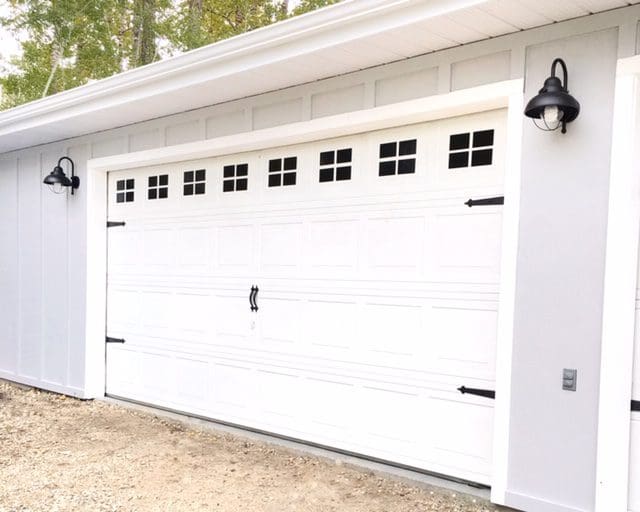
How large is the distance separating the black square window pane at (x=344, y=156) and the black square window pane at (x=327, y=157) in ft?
0.16

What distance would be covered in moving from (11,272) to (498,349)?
5.18 m

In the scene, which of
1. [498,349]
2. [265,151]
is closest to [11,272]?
[265,151]

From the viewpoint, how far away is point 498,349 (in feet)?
8.53

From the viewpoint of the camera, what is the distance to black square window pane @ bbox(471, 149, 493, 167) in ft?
9.10

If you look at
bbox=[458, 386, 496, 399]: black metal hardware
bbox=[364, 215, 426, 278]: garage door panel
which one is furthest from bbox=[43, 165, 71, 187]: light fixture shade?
bbox=[458, 386, 496, 399]: black metal hardware

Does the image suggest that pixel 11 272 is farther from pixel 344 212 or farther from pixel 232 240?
pixel 344 212

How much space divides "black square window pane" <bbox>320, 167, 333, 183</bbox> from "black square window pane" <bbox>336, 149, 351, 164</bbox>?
0.29 feet

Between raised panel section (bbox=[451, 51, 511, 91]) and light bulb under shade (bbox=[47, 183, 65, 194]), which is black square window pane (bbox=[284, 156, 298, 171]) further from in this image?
light bulb under shade (bbox=[47, 183, 65, 194])

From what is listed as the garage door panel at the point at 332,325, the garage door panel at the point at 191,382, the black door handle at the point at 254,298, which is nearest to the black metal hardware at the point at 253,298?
the black door handle at the point at 254,298

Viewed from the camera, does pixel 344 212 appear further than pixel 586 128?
Yes

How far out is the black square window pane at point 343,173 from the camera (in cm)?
332

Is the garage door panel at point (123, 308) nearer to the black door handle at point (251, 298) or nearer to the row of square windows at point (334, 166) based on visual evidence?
the row of square windows at point (334, 166)

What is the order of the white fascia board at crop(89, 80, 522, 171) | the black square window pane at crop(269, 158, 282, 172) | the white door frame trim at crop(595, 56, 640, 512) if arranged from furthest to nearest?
1. the black square window pane at crop(269, 158, 282, 172)
2. the white fascia board at crop(89, 80, 522, 171)
3. the white door frame trim at crop(595, 56, 640, 512)

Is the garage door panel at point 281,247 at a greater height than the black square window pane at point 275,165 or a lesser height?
lesser
